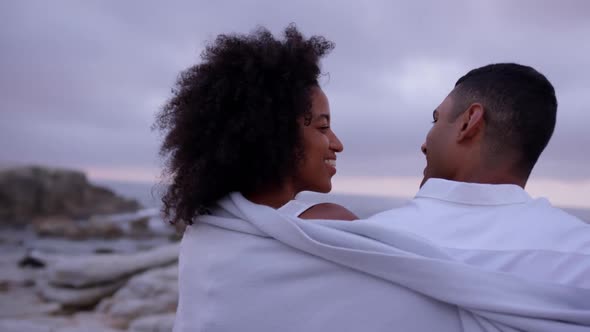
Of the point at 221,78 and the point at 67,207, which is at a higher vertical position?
the point at 67,207

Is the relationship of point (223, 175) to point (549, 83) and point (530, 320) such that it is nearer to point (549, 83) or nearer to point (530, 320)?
point (530, 320)

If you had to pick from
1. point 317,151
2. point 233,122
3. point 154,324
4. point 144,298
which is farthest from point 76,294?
point 233,122

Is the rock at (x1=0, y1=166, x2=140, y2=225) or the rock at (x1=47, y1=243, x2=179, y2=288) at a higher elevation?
the rock at (x1=0, y1=166, x2=140, y2=225)

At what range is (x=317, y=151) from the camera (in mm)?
2303

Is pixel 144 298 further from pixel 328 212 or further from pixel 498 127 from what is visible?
pixel 498 127

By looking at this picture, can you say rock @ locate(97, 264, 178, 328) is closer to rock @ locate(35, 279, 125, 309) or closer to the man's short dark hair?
rock @ locate(35, 279, 125, 309)

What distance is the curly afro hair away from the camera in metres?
2.06

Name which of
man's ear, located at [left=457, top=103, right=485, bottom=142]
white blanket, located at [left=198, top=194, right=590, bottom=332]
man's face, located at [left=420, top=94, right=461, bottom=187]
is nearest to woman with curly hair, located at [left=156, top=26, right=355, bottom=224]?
white blanket, located at [left=198, top=194, right=590, bottom=332]

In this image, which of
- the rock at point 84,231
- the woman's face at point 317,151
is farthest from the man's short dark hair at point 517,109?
the rock at point 84,231

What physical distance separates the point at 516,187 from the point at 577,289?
442mm

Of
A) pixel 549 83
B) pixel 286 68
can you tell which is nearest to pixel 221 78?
pixel 286 68

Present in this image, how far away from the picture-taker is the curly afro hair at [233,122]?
2.06 metres

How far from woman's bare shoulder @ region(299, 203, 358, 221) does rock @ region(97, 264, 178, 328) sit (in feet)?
22.5

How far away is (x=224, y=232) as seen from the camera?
196 centimetres
